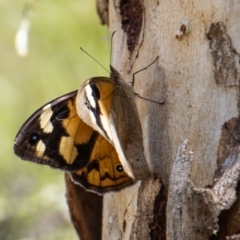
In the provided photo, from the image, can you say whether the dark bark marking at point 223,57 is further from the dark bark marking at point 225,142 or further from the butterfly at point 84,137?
the butterfly at point 84,137

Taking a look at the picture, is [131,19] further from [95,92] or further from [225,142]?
[225,142]

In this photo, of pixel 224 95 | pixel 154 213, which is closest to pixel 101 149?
pixel 154 213

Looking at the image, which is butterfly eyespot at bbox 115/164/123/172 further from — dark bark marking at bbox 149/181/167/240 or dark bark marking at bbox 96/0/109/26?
dark bark marking at bbox 96/0/109/26

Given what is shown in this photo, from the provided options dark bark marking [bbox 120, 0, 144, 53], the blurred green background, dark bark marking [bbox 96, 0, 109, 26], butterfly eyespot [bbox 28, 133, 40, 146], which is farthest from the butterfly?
the blurred green background

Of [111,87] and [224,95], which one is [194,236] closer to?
[224,95]

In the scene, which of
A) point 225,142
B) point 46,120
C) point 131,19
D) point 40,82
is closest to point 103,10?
point 131,19

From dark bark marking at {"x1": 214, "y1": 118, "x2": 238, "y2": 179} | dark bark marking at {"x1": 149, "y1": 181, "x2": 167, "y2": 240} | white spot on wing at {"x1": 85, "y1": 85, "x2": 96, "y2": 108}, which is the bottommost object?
dark bark marking at {"x1": 149, "y1": 181, "x2": 167, "y2": 240}

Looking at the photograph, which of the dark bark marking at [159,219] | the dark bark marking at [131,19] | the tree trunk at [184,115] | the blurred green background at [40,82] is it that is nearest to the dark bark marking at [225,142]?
the tree trunk at [184,115]
